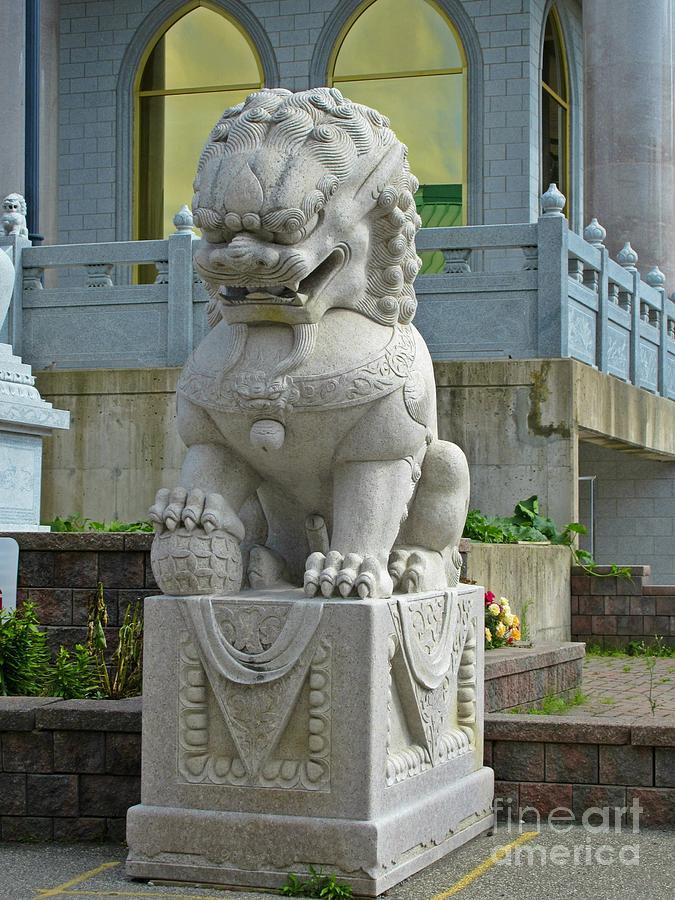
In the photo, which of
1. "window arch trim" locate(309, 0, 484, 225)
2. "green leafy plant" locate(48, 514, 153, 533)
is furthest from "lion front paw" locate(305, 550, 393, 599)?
"window arch trim" locate(309, 0, 484, 225)

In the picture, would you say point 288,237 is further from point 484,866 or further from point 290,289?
point 484,866

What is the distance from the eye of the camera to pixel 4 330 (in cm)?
1277

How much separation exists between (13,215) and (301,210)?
8784 mm

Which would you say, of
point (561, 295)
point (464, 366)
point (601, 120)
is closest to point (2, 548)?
point (464, 366)

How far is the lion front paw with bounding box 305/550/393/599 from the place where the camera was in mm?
4621

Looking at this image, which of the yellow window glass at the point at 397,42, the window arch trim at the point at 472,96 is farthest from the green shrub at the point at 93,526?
the yellow window glass at the point at 397,42

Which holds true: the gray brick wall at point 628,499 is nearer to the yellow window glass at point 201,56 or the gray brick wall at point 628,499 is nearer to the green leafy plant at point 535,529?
the green leafy plant at point 535,529

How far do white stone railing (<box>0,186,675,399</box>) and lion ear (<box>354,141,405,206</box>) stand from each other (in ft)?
22.5

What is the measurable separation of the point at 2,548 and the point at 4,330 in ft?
17.7

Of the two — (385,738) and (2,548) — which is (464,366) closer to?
(2,548)

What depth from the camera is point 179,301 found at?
12.2 meters

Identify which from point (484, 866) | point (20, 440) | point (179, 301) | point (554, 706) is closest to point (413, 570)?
point (484, 866)

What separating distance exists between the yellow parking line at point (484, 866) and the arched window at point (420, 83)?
13149 millimetres

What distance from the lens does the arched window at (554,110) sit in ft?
62.8
